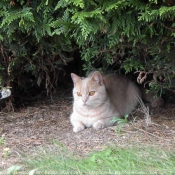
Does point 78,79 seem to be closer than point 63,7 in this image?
No

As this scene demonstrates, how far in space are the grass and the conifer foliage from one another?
3.44 feet

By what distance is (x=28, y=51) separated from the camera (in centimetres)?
463

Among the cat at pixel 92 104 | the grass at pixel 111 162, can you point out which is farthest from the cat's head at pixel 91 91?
the grass at pixel 111 162

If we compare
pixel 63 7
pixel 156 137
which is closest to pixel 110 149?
pixel 156 137

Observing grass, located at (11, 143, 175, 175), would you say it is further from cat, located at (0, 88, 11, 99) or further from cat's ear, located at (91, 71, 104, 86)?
cat, located at (0, 88, 11, 99)

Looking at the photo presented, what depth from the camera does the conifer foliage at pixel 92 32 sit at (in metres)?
3.49

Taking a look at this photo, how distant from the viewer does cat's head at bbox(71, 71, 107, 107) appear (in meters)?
4.55

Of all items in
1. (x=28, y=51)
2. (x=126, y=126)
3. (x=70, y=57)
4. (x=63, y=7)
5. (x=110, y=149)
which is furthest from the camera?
→ (x=70, y=57)

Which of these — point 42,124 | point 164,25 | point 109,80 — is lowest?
point 42,124

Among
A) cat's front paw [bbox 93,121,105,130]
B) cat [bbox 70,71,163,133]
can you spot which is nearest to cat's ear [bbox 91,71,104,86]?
cat [bbox 70,71,163,133]

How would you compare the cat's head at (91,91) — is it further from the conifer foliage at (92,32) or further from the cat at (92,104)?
the conifer foliage at (92,32)

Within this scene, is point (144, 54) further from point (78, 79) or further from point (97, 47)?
point (78, 79)

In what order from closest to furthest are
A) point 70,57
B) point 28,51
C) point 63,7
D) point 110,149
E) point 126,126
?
1. point 110,149
2. point 63,7
3. point 126,126
4. point 28,51
5. point 70,57

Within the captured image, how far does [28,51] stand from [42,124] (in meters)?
0.94
